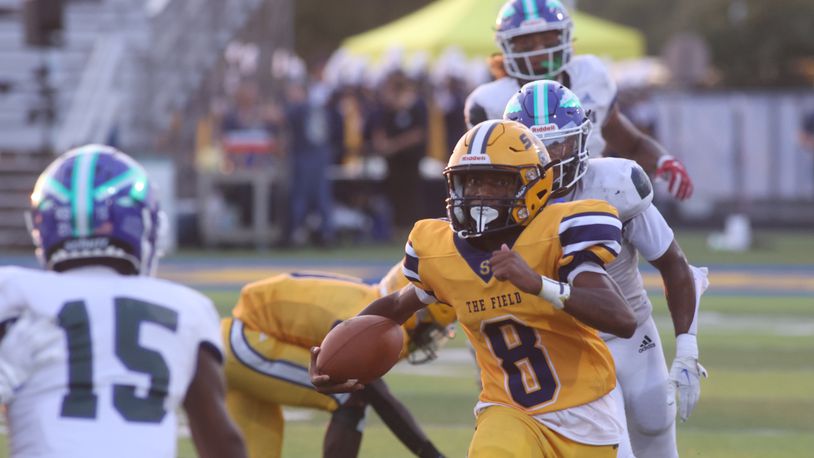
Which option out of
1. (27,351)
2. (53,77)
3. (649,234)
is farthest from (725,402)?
(53,77)

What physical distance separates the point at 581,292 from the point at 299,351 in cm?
185

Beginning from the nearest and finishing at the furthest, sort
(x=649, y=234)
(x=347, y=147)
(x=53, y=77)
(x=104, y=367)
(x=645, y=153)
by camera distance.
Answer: (x=104, y=367)
(x=649, y=234)
(x=645, y=153)
(x=53, y=77)
(x=347, y=147)

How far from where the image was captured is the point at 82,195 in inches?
138

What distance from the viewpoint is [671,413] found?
16.9 ft

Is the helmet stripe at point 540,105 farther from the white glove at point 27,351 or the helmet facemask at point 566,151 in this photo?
the white glove at point 27,351

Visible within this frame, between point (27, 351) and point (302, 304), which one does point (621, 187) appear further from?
point (27, 351)

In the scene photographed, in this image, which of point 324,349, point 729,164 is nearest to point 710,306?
point 324,349

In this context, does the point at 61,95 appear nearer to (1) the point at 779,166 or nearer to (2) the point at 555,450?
(1) the point at 779,166

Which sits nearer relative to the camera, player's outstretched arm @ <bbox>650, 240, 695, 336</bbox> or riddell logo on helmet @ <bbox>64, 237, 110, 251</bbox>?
riddell logo on helmet @ <bbox>64, 237, 110, 251</bbox>

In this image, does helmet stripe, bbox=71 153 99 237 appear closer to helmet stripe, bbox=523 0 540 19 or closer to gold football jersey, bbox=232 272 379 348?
gold football jersey, bbox=232 272 379 348

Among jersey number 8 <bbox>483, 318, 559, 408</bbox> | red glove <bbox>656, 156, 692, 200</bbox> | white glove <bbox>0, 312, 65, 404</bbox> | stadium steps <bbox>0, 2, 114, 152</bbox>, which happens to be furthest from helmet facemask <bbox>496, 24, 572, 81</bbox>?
stadium steps <bbox>0, 2, 114, 152</bbox>

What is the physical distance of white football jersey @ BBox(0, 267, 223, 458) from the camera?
3453 mm

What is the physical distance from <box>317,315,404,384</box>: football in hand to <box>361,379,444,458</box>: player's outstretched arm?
109 cm

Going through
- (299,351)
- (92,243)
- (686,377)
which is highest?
(92,243)
